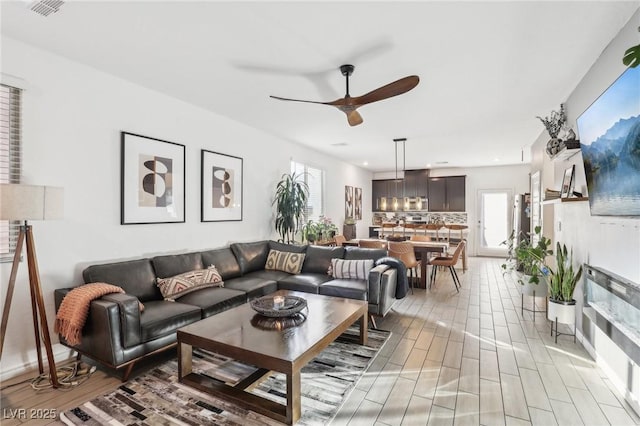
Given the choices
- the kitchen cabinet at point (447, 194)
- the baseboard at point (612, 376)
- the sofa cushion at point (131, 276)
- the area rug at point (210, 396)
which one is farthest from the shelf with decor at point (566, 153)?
the kitchen cabinet at point (447, 194)

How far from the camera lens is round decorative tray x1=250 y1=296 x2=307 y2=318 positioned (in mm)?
2539

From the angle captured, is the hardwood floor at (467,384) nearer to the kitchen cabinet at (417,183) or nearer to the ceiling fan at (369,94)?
the ceiling fan at (369,94)

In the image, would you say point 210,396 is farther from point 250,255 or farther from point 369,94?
point 369,94

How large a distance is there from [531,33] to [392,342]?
2.87 m

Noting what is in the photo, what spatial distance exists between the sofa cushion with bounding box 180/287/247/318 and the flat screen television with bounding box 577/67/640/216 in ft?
10.7

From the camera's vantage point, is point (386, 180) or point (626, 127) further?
point (386, 180)

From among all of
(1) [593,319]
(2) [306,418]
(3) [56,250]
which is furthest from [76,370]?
(1) [593,319]

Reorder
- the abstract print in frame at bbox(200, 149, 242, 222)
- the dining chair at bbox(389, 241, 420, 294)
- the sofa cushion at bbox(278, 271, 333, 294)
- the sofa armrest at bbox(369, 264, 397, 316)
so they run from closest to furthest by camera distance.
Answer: the sofa armrest at bbox(369, 264, 397, 316)
the sofa cushion at bbox(278, 271, 333, 294)
the abstract print in frame at bbox(200, 149, 242, 222)
the dining chair at bbox(389, 241, 420, 294)

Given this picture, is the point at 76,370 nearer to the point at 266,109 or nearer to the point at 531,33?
the point at 266,109

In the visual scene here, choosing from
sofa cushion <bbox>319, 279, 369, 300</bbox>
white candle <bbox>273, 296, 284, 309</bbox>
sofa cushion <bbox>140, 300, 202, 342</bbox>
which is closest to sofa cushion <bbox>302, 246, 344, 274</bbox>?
sofa cushion <bbox>319, 279, 369, 300</bbox>

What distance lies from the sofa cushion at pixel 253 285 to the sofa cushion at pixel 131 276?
805 mm

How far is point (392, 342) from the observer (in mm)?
3172

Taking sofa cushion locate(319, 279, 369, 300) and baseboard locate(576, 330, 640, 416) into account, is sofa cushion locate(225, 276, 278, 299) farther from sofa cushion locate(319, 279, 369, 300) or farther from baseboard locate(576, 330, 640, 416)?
baseboard locate(576, 330, 640, 416)

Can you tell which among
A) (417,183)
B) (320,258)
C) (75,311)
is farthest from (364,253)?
(417,183)
